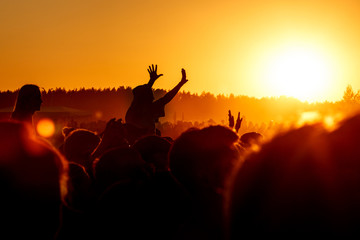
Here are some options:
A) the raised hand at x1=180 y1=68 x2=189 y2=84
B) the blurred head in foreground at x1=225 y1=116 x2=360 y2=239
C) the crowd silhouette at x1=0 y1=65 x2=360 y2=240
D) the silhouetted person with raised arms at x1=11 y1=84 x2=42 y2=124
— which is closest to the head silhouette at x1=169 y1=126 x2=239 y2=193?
the crowd silhouette at x1=0 y1=65 x2=360 y2=240

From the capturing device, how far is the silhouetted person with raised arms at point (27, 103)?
5.30m

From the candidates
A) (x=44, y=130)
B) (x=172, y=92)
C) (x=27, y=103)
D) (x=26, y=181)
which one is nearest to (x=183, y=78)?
(x=172, y=92)

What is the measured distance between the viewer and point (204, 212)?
2324 millimetres

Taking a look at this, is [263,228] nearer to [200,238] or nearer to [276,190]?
[276,190]

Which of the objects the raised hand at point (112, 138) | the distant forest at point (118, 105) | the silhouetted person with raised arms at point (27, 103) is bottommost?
the raised hand at point (112, 138)

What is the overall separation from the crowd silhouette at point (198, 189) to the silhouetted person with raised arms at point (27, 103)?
2168 millimetres

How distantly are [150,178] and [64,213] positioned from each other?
675 mm

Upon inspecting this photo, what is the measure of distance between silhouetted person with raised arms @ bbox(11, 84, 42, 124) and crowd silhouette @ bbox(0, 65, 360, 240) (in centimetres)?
217

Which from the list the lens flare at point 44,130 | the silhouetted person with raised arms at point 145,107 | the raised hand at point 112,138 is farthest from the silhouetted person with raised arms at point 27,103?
the silhouetted person with raised arms at point 145,107

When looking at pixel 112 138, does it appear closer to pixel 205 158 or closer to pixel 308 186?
pixel 205 158

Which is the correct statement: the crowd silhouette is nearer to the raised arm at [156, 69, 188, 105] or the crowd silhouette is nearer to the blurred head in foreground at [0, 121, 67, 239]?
the blurred head in foreground at [0, 121, 67, 239]

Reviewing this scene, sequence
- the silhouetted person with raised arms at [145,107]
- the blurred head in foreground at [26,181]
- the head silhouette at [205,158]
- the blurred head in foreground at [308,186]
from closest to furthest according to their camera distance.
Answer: the blurred head in foreground at [308,186] → the blurred head in foreground at [26,181] → the head silhouette at [205,158] → the silhouetted person with raised arms at [145,107]

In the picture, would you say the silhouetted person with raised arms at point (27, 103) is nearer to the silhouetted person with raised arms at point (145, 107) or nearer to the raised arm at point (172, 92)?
the silhouetted person with raised arms at point (145, 107)

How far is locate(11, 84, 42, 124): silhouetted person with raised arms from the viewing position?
5.30 m
